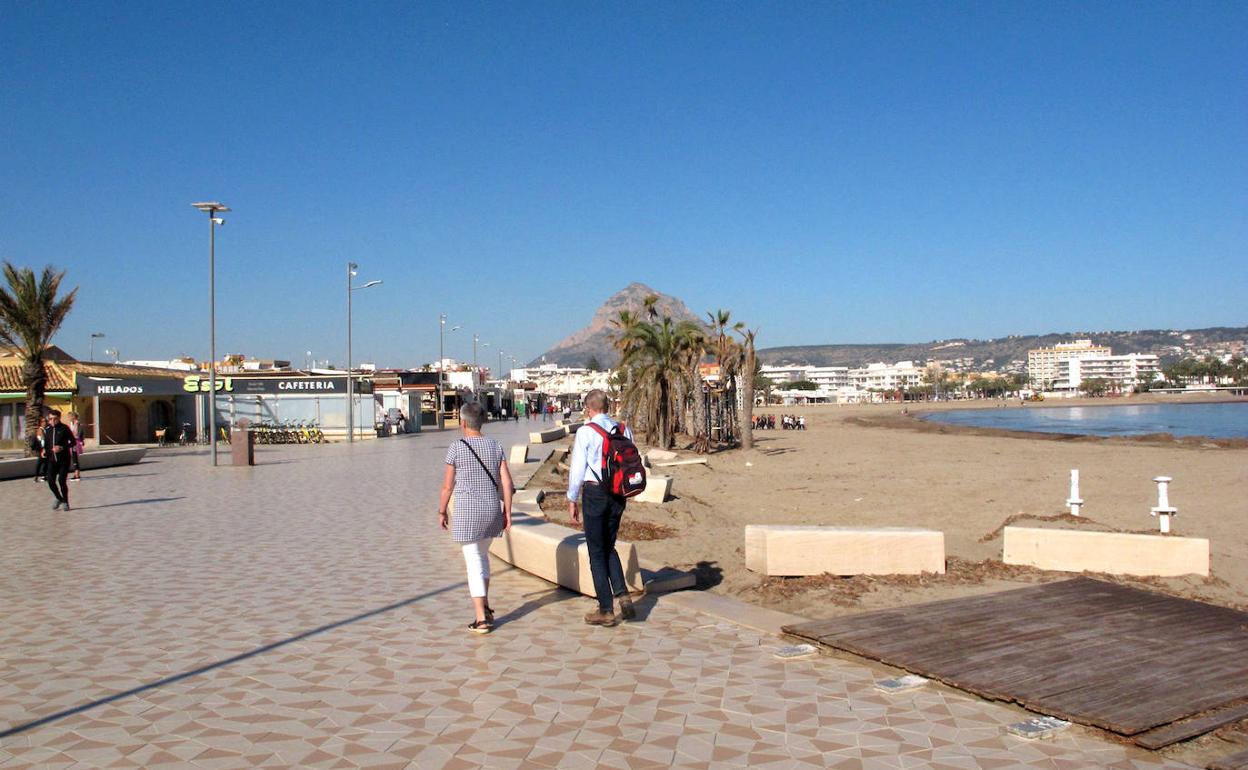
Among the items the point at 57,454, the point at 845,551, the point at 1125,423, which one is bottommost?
the point at 1125,423

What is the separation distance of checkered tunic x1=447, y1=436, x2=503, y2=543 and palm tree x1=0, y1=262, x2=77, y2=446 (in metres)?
25.7

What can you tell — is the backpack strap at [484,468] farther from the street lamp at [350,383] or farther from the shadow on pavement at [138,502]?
the street lamp at [350,383]

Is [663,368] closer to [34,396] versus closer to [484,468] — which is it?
[34,396]

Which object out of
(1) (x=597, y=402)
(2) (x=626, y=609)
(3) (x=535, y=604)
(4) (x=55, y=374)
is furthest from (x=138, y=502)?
(4) (x=55, y=374)

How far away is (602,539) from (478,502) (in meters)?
0.89

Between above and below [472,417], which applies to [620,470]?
below

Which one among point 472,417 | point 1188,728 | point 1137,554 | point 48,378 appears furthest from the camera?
point 48,378

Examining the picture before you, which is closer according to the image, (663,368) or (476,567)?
(476,567)

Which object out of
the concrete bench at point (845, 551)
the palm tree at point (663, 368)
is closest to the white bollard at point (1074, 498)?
the concrete bench at point (845, 551)

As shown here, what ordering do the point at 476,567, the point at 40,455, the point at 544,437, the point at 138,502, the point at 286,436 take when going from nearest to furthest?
the point at 476,567, the point at 138,502, the point at 40,455, the point at 544,437, the point at 286,436

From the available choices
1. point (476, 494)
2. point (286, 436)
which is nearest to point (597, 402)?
point (476, 494)

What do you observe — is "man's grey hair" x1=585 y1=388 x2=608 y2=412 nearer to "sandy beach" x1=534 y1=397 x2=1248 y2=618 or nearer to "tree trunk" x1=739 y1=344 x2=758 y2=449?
"sandy beach" x1=534 y1=397 x2=1248 y2=618

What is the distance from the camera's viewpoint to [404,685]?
520 cm

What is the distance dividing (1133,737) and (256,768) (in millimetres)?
3802
